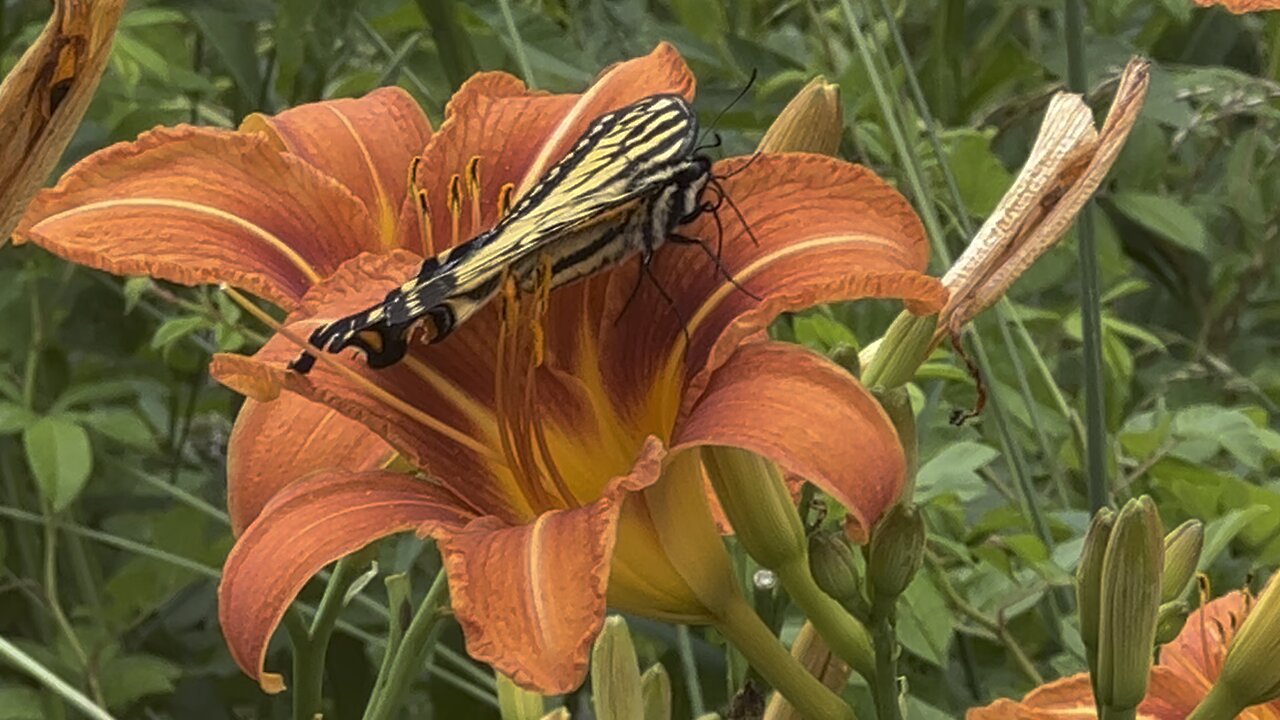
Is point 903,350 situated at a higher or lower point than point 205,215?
lower

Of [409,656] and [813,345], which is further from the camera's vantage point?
[813,345]

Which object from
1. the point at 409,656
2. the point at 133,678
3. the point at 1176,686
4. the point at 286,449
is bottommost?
the point at 133,678

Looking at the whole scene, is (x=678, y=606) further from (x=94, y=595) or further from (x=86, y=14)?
(x=94, y=595)

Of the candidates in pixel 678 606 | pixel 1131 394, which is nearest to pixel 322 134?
pixel 678 606

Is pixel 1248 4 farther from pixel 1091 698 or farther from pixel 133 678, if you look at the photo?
pixel 133 678

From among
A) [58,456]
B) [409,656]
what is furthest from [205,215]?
[58,456]
